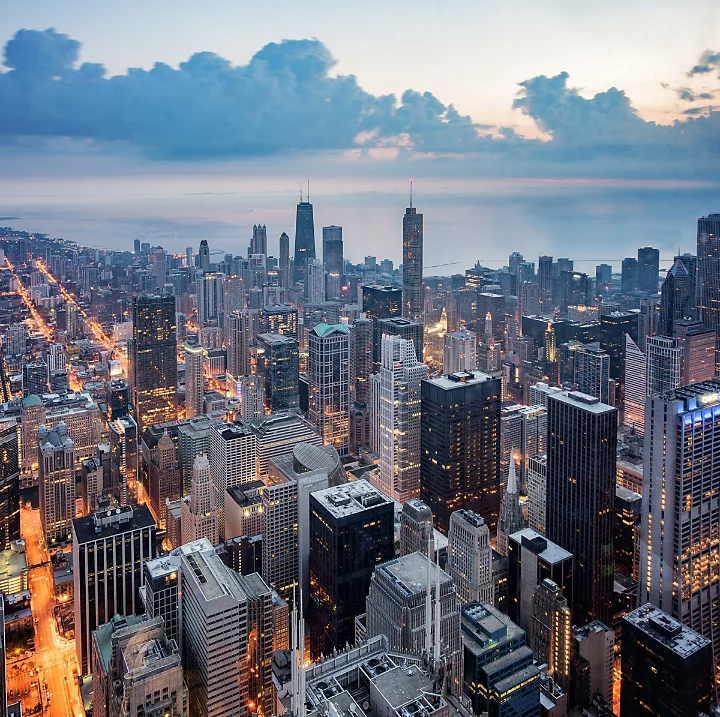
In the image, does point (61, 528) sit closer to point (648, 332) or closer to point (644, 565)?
point (644, 565)

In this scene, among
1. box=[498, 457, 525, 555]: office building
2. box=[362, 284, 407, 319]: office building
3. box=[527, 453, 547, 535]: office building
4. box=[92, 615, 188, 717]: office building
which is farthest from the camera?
box=[362, 284, 407, 319]: office building

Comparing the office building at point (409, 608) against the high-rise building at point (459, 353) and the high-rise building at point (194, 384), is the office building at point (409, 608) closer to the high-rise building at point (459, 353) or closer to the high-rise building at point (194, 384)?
the high-rise building at point (459, 353)

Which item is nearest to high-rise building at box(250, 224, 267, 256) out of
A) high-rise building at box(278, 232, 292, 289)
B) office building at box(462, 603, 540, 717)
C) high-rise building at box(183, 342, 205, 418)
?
high-rise building at box(278, 232, 292, 289)

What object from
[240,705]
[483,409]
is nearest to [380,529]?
[240,705]

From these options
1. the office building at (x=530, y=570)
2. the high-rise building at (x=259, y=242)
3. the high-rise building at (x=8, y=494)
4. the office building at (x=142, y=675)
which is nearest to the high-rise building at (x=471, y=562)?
the office building at (x=530, y=570)

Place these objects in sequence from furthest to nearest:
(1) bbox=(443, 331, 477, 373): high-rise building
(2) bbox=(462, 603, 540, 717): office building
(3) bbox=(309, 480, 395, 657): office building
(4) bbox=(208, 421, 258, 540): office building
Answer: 1. (1) bbox=(443, 331, 477, 373): high-rise building
2. (4) bbox=(208, 421, 258, 540): office building
3. (3) bbox=(309, 480, 395, 657): office building
4. (2) bbox=(462, 603, 540, 717): office building

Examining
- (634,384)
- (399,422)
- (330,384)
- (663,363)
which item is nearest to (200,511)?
(399,422)

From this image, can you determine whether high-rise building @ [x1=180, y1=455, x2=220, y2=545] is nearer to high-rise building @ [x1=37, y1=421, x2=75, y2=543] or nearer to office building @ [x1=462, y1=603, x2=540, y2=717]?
high-rise building @ [x1=37, y1=421, x2=75, y2=543]

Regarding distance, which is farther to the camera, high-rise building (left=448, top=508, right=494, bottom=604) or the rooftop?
high-rise building (left=448, top=508, right=494, bottom=604)
